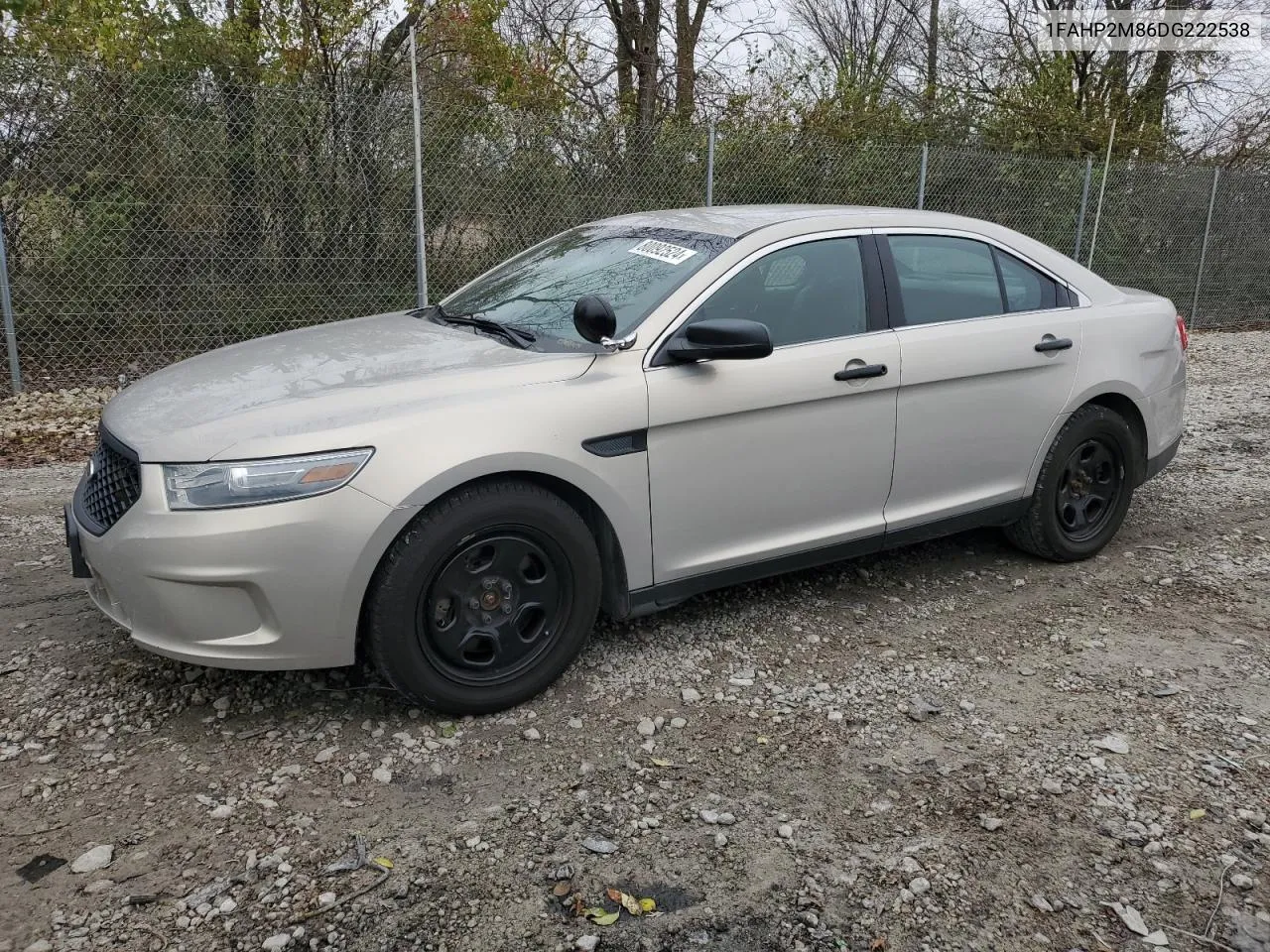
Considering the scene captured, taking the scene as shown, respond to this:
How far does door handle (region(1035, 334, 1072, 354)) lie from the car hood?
2.14 m

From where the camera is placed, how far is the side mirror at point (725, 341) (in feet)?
11.0

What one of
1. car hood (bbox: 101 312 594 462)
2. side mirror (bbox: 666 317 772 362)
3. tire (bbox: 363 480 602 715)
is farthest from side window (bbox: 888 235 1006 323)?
tire (bbox: 363 480 602 715)

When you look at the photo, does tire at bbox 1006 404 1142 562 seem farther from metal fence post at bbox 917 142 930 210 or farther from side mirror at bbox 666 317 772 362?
metal fence post at bbox 917 142 930 210

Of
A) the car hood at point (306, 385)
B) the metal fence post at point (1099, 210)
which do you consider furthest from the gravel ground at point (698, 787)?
the metal fence post at point (1099, 210)

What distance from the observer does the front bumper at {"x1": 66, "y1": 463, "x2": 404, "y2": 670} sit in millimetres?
2838

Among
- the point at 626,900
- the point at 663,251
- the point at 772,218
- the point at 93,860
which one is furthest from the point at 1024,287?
the point at 93,860

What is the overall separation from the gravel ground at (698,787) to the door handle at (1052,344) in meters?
1.10

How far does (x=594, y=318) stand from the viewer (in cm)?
340

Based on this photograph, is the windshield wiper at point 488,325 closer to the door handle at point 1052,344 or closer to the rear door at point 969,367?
the rear door at point 969,367

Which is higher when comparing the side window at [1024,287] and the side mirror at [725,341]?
the side window at [1024,287]

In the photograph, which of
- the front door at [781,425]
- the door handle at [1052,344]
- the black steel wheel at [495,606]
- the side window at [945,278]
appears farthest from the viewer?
the door handle at [1052,344]

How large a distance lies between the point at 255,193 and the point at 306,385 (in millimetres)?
5711

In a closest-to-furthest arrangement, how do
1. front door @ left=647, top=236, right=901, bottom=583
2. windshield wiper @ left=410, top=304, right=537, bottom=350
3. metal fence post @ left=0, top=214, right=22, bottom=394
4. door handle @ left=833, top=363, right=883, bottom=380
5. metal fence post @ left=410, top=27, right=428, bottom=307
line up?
front door @ left=647, top=236, right=901, bottom=583
windshield wiper @ left=410, top=304, right=537, bottom=350
door handle @ left=833, top=363, right=883, bottom=380
metal fence post @ left=0, top=214, right=22, bottom=394
metal fence post @ left=410, top=27, right=428, bottom=307

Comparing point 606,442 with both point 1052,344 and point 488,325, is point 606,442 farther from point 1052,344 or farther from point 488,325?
point 1052,344
